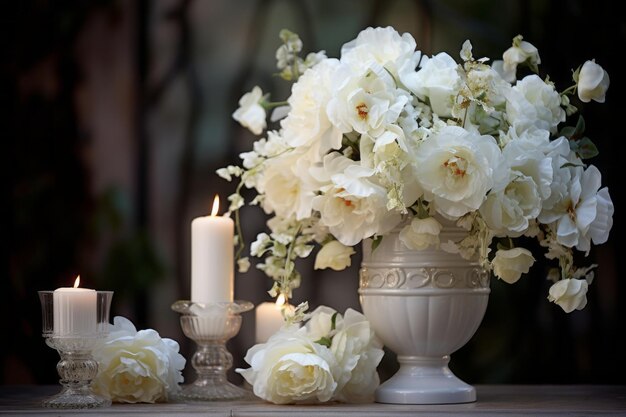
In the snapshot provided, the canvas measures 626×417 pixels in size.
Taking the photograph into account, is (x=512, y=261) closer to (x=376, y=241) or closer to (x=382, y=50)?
(x=376, y=241)

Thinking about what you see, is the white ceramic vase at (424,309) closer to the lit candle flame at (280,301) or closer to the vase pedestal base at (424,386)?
the vase pedestal base at (424,386)

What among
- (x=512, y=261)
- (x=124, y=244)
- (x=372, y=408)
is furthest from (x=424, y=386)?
(x=124, y=244)

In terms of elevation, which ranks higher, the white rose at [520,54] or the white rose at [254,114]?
the white rose at [520,54]

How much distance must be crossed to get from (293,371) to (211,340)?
158 mm

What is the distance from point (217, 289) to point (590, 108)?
0.87 metres

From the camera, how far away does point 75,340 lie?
1.12 m

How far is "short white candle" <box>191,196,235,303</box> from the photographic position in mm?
1223

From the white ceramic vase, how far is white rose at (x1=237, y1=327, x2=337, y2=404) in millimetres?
90

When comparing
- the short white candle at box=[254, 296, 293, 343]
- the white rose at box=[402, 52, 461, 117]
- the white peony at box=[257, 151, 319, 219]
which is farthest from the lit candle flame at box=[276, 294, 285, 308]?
the white rose at box=[402, 52, 461, 117]

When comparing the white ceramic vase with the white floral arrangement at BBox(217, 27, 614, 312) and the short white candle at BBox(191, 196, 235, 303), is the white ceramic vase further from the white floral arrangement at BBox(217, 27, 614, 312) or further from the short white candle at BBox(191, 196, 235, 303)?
the short white candle at BBox(191, 196, 235, 303)

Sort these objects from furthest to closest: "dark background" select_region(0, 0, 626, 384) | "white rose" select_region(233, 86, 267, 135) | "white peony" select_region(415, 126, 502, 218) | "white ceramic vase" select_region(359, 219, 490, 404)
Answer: "dark background" select_region(0, 0, 626, 384) → "white rose" select_region(233, 86, 267, 135) → "white ceramic vase" select_region(359, 219, 490, 404) → "white peony" select_region(415, 126, 502, 218)

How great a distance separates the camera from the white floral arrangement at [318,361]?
3.67ft

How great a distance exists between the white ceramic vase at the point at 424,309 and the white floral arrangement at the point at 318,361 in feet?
0.08

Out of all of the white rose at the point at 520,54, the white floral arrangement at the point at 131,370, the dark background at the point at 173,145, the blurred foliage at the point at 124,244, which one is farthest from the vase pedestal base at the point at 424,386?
the blurred foliage at the point at 124,244
